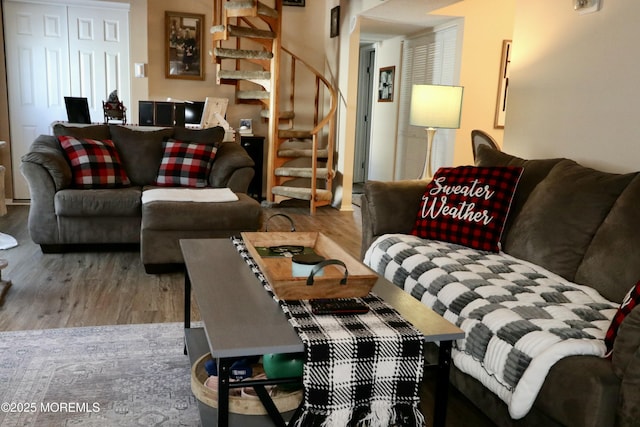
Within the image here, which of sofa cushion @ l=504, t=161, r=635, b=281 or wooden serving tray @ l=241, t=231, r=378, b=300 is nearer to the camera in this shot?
wooden serving tray @ l=241, t=231, r=378, b=300

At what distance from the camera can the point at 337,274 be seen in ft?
6.29

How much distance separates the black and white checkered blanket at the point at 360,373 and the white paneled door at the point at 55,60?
566 centimetres

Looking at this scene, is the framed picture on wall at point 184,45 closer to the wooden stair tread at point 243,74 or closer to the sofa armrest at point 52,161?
the wooden stair tread at point 243,74

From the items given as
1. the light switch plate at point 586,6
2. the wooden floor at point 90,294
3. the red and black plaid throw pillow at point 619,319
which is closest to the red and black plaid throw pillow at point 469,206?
the wooden floor at point 90,294

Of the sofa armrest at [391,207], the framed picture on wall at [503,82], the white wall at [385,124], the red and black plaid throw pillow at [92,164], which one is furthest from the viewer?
the white wall at [385,124]

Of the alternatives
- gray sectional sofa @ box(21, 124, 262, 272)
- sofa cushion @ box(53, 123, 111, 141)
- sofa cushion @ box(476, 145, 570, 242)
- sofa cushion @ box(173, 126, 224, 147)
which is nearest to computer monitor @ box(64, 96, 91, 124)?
sofa cushion @ box(53, 123, 111, 141)

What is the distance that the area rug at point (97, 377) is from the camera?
6.58 feet

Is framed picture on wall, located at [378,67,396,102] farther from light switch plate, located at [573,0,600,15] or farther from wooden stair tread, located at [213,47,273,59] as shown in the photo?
light switch plate, located at [573,0,600,15]

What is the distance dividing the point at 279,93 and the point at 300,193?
1287 millimetres

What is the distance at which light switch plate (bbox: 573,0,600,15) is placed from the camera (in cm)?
293

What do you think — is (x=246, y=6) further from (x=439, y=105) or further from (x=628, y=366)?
(x=628, y=366)

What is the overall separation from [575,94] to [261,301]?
7.32 feet

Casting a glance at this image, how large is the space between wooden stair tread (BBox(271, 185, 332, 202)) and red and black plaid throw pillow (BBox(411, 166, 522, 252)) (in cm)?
347

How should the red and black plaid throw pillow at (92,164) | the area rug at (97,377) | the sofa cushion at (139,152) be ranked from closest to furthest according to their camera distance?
the area rug at (97,377)
the red and black plaid throw pillow at (92,164)
the sofa cushion at (139,152)
